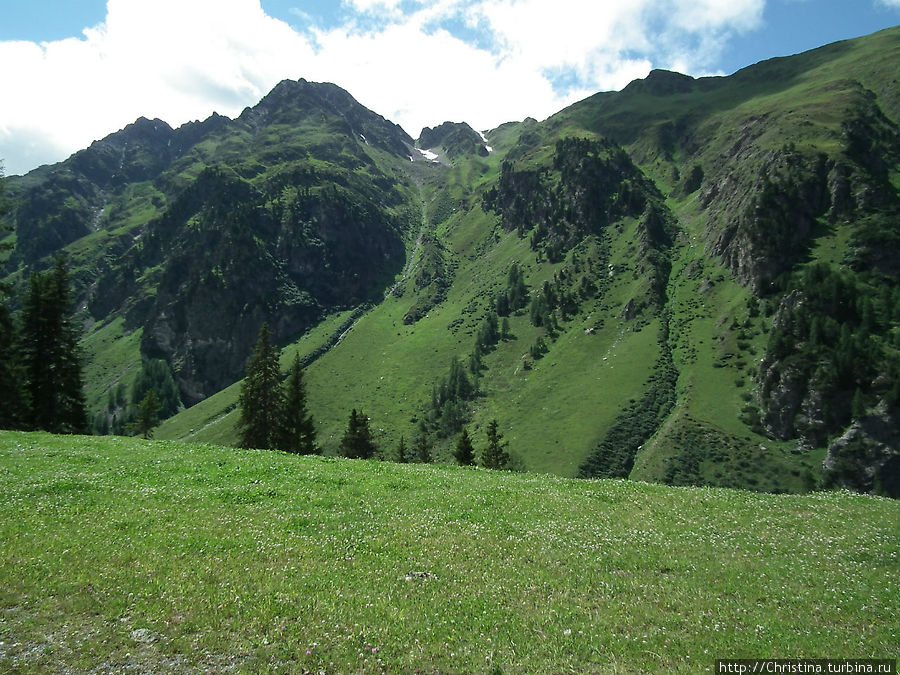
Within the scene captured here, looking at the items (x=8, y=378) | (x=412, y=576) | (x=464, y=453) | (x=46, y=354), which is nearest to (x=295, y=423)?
(x=464, y=453)

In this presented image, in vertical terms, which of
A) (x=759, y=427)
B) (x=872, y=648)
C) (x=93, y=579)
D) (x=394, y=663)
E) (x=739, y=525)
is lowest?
(x=759, y=427)

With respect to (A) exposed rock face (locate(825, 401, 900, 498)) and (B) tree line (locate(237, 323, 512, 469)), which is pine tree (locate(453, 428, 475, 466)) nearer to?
(B) tree line (locate(237, 323, 512, 469))

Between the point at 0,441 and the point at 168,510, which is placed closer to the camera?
the point at 168,510

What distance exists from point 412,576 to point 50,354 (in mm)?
57896

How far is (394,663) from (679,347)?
683ft

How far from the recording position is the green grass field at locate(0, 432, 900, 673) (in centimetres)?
1086

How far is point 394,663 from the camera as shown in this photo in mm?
10500

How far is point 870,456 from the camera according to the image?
137750 millimetres

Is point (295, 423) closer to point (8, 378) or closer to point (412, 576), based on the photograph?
point (8, 378)

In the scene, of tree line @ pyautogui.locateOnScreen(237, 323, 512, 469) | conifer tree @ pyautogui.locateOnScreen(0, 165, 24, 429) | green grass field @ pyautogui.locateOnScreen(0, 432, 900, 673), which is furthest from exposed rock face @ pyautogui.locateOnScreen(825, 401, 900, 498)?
conifer tree @ pyautogui.locateOnScreen(0, 165, 24, 429)

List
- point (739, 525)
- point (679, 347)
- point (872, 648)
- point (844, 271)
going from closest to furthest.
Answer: point (872, 648) → point (739, 525) → point (844, 271) → point (679, 347)

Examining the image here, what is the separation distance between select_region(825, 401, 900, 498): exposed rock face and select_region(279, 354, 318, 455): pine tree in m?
149

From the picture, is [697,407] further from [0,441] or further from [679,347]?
[0,441]

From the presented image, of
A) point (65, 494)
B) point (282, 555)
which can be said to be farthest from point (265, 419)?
point (282, 555)
